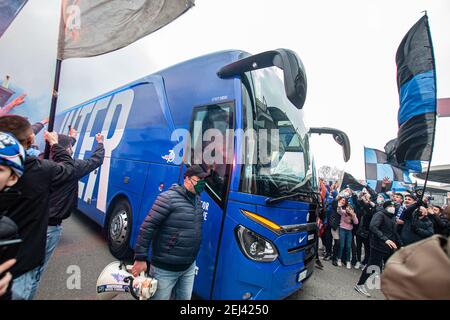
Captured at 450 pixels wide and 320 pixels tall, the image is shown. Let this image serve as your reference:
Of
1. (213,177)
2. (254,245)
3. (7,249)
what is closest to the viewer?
(7,249)

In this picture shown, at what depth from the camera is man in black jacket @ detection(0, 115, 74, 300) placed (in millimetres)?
1372

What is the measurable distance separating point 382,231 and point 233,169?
3.53m

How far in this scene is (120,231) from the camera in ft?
11.4

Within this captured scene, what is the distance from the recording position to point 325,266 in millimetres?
5121

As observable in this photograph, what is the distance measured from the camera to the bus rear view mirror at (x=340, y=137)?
3826 millimetres

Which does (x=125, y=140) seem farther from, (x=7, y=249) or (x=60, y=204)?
(x=7, y=249)

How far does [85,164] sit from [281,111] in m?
2.33

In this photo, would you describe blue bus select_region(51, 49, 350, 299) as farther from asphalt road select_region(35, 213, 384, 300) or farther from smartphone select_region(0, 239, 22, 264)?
smartphone select_region(0, 239, 22, 264)

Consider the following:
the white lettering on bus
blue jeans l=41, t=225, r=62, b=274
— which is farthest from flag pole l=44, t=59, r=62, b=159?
the white lettering on bus

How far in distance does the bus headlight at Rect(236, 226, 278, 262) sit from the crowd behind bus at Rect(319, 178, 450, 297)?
276cm

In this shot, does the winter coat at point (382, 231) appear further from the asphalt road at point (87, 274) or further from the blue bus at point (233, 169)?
the blue bus at point (233, 169)

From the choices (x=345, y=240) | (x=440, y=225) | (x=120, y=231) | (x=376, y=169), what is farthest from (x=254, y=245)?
(x=376, y=169)

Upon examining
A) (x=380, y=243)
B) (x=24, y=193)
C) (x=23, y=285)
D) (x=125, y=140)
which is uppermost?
(x=125, y=140)
